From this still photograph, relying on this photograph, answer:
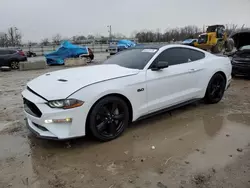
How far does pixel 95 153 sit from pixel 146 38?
62825 millimetres

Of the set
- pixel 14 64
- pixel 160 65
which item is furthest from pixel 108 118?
pixel 14 64

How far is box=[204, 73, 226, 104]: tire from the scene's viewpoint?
548cm

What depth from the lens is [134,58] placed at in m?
4.61

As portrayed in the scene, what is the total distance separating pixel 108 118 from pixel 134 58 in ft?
4.78

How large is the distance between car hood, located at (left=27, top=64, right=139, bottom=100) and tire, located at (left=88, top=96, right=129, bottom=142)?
1.22ft

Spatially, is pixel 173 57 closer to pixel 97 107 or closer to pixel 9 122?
pixel 97 107

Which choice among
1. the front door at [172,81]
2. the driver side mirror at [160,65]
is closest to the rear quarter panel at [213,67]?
the front door at [172,81]

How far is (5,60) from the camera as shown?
1628cm

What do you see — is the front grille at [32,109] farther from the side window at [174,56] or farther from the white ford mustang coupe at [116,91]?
the side window at [174,56]

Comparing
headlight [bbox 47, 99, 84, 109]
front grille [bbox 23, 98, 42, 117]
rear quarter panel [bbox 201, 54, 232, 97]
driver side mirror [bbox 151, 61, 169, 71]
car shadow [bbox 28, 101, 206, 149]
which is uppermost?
driver side mirror [bbox 151, 61, 169, 71]

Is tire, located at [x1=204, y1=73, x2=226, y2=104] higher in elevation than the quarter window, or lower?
lower

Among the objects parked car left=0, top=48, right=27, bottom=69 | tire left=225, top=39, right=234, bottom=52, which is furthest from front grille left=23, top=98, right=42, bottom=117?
tire left=225, top=39, right=234, bottom=52

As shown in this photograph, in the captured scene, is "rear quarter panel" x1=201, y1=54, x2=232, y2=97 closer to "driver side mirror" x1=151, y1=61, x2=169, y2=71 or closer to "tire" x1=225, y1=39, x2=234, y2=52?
"driver side mirror" x1=151, y1=61, x2=169, y2=71

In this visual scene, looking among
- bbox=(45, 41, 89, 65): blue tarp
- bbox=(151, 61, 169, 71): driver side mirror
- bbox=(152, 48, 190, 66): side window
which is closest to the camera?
bbox=(151, 61, 169, 71): driver side mirror
